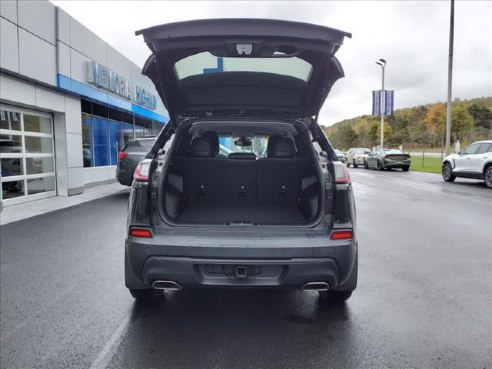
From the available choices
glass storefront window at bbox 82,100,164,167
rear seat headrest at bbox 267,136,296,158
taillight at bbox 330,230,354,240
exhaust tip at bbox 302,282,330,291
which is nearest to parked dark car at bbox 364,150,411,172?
glass storefront window at bbox 82,100,164,167

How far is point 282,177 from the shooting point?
413 centimetres

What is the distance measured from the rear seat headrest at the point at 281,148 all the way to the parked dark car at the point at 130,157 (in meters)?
7.42

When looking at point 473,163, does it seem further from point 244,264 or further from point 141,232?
point 141,232

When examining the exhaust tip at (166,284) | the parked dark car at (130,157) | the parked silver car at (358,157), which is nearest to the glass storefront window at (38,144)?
the parked dark car at (130,157)

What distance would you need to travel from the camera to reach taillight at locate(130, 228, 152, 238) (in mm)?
2846

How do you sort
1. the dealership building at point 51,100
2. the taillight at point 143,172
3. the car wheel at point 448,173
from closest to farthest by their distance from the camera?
the taillight at point 143,172
the dealership building at point 51,100
the car wheel at point 448,173

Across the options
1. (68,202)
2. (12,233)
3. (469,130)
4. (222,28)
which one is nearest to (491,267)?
(222,28)

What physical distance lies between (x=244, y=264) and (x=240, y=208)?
4.17 ft

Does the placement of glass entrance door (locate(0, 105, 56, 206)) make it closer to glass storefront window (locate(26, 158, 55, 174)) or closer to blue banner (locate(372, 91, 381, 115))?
glass storefront window (locate(26, 158, 55, 174))

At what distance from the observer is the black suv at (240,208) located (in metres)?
2.69

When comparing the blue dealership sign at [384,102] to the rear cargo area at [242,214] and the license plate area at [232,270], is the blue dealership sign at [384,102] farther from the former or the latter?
the license plate area at [232,270]

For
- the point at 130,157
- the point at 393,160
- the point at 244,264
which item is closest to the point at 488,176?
the point at 393,160

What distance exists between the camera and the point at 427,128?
78375 millimetres

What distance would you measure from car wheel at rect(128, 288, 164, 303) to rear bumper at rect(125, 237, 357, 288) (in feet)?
2.07
